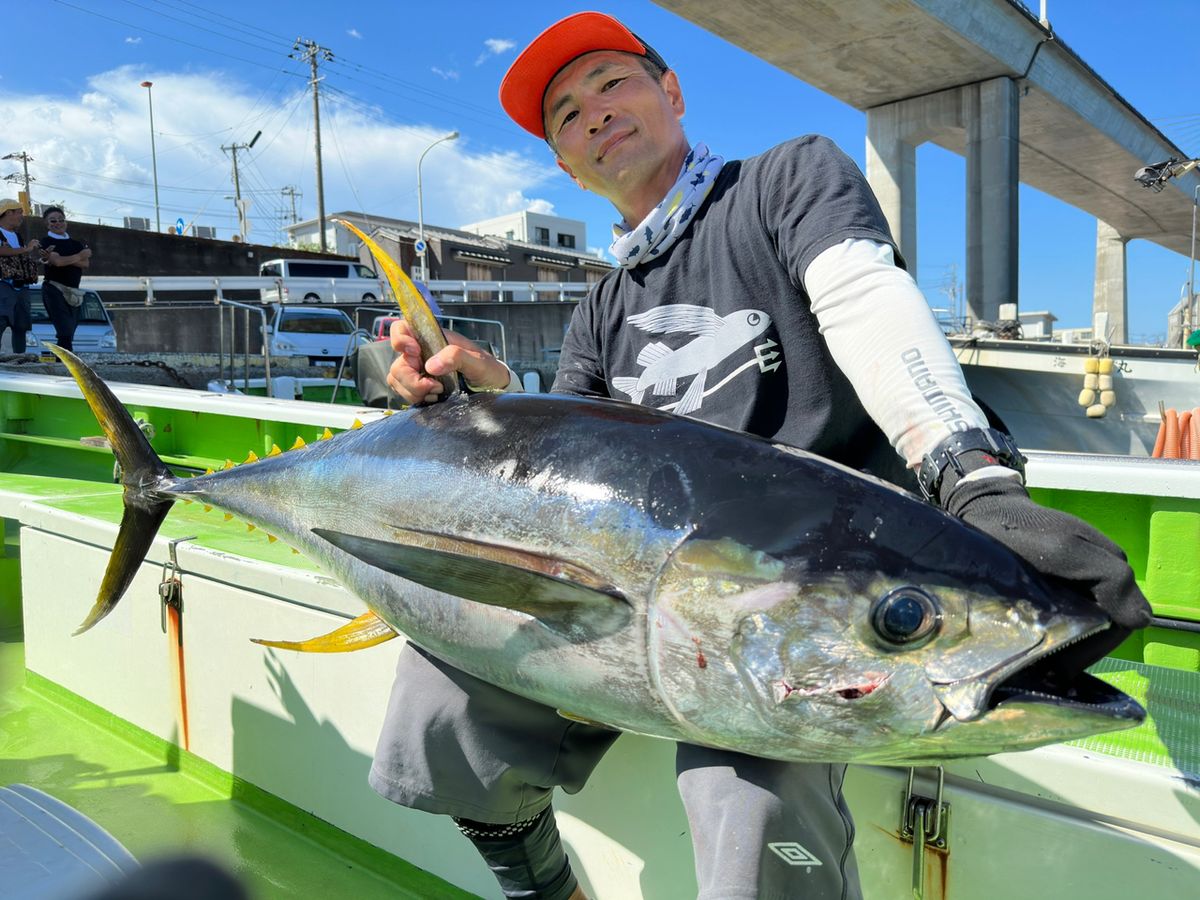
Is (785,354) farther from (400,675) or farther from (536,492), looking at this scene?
(400,675)

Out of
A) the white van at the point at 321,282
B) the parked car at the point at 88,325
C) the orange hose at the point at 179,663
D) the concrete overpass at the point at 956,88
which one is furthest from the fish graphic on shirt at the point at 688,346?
the white van at the point at 321,282

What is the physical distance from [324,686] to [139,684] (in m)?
1.01

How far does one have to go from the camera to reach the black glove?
861 mm

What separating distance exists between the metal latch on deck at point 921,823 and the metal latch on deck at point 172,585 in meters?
2.18

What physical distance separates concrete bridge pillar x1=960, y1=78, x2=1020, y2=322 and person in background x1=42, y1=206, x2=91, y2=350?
16.0 m

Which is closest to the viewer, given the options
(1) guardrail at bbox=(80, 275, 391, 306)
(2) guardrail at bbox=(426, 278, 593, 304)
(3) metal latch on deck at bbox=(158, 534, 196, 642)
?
(3) metal latch on deck at bbox=(158, 534, 196, 642)

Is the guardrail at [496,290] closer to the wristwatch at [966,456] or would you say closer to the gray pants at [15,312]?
the gray pants at [15,312]

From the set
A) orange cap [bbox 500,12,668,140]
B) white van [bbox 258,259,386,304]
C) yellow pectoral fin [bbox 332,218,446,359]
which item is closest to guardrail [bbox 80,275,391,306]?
white van [bbox 258,259,386,304]

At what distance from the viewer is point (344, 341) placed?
15.3 metres

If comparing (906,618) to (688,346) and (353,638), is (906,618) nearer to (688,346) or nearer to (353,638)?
(688,346)

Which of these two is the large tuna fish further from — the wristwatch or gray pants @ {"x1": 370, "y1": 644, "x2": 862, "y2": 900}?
gray pants @ {"x1": 370, "y1": 644, "x2": 862, "y2": 900}

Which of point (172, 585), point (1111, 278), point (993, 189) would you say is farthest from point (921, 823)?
point (1111, 278)

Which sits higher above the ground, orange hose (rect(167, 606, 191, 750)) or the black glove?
the black glove

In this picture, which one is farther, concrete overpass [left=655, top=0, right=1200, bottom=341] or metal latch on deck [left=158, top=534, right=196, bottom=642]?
concrete overpass [left=655, top=0, right=1200, bottom=341]
